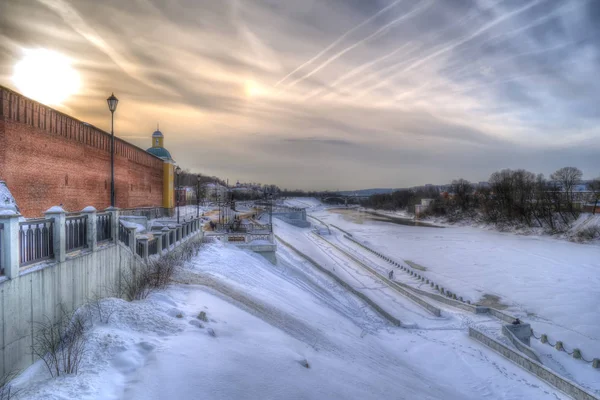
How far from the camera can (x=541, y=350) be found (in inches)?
519

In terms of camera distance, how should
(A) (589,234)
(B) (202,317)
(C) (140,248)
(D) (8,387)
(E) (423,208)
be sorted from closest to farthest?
(D) (8,387) < (B) (202,317) < (C) (140,248) < (A) (589,234) < (E) (423,208)

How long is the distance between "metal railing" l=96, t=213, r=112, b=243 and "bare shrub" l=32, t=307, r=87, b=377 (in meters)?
2.10

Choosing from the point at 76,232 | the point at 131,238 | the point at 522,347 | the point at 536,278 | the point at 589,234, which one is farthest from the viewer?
the point at 589,234

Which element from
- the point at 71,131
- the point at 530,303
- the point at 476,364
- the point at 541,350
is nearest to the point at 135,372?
the point at 476,364

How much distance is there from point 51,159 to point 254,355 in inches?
652

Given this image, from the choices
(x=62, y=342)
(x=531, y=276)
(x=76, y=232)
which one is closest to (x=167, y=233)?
(x=76, y=232)

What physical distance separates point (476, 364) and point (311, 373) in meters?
8.09

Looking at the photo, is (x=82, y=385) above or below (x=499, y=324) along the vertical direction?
above

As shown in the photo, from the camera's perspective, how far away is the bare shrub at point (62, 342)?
431cm

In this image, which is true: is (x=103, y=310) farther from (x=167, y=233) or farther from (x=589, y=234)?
(x=589, y=234)

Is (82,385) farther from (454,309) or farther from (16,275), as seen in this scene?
(454,309)

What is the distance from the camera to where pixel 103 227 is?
8.15 m

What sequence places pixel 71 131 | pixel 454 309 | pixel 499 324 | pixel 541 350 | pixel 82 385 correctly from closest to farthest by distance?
pixel 82 385, pixel 541 350, pixel 499 324, pixel 454 309, pixel 71 131

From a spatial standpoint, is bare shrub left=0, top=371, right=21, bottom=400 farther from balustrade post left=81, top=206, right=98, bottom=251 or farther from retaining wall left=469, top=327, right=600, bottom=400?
retaining wall left=469, top=327, right=600, bottom=400
